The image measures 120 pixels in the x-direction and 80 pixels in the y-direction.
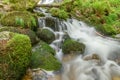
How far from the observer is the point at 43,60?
249 inches

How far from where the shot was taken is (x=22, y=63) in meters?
5.24

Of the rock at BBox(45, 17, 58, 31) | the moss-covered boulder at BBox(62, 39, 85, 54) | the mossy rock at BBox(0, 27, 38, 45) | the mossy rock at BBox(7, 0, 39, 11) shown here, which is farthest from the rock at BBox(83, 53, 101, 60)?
the mossy rock at BBox(7, 0, 39, 11)

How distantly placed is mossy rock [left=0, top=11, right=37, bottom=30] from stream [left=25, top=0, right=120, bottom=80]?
100 centimetres

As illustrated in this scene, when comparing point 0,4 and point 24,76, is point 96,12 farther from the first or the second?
point 24,76

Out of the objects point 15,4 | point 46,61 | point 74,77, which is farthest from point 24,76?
point 15,4

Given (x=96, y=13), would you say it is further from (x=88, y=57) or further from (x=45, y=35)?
(x=88, y=57)

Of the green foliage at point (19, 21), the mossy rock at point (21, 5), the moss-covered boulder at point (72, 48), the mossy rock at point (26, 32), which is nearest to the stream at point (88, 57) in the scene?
the moss-covered boulder at point (72, 48)

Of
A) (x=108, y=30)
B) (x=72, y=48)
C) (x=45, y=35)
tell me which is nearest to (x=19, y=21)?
(x=45, y=35)

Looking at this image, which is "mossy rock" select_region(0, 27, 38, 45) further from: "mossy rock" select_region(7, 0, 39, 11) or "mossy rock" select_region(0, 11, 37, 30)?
"mossy rock" select_region(7, 0, 39, 11)

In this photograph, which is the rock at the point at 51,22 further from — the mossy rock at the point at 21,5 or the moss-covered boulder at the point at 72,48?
the moss-covered boulder at the point at 72,48

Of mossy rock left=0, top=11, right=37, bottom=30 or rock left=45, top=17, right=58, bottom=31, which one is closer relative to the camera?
mossy rock left=0, top=11, right=37, bottom=30

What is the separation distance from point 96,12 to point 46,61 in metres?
5.60

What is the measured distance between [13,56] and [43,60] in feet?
4.42

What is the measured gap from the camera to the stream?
6211 mm
